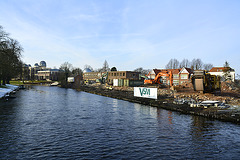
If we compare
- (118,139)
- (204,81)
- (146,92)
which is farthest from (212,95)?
(118,139)

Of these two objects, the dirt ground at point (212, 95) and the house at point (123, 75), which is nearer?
the dirt ground at point (212, 95)

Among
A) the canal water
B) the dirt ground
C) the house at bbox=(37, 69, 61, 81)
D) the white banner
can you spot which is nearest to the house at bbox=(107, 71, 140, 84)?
the dirt ground

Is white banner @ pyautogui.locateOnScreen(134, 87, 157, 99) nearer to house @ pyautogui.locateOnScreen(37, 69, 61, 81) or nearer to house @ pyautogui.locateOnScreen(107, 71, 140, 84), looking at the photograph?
house @ pyautogui.locateOnScreen(107, 71, 140, 84)

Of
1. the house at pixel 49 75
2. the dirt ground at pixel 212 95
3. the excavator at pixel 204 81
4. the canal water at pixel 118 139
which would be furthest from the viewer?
the house at pixel 49 75

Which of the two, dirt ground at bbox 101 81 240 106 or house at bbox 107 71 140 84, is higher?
house at bbox 107 71 140 84

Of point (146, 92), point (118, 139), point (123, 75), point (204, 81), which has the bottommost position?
point (118, 139)

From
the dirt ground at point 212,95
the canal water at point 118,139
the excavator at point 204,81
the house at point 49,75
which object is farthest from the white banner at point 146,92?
the house at point 49,75

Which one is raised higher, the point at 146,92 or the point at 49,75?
the point at 49,75

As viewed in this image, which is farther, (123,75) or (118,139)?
(123,75)

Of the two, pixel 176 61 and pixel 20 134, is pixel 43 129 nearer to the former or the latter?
pixel 20 134

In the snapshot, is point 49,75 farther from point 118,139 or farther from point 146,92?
point 118,139

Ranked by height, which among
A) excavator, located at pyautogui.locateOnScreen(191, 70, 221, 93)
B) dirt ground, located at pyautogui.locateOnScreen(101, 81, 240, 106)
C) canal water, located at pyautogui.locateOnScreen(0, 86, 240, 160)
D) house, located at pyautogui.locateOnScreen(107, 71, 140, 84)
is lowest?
canal water, located at pyautogui.locateOnScreen(0, 86, 240, 160)

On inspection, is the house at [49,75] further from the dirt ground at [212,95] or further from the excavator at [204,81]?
the excavator at [204,81]

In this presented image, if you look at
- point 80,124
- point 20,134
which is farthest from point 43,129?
point 80,124
